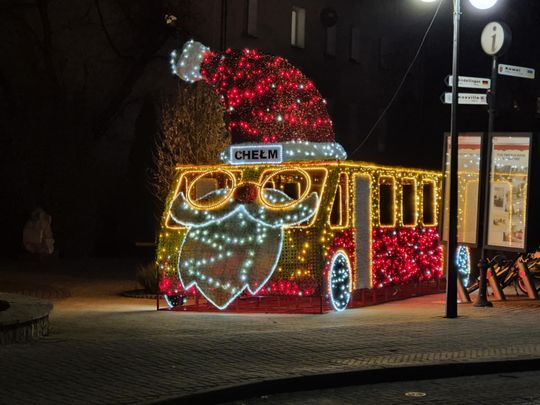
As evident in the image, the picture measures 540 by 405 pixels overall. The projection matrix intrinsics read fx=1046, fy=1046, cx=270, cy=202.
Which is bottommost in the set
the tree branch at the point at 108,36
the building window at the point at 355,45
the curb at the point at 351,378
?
the curb at the point at 351,378

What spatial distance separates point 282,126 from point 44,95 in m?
12.2

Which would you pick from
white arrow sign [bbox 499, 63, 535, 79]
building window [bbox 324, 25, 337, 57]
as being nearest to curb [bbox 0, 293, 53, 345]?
white arrow sign [bbox 499, 63, 535, 79]

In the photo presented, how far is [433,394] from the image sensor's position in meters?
9.96

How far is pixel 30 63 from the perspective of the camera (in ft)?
97.8

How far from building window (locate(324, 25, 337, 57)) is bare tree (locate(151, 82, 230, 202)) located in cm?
1242

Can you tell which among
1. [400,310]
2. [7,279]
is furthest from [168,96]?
[400,310]

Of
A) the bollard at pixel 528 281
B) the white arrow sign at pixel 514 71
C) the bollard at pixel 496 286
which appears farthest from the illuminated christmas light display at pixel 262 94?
the bollard at pixel 528 281

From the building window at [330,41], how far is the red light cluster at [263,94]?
19163 mm

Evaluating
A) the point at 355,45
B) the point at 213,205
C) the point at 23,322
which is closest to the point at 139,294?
the point at 213,205

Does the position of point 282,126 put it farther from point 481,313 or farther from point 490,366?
point 490,366

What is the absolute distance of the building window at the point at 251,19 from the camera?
33.2 m

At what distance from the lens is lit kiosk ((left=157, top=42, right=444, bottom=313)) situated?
643 inches

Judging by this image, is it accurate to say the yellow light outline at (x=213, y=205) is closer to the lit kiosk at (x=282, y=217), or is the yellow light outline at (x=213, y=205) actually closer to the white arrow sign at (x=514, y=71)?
the lit kiosk at (x=282, y=217)

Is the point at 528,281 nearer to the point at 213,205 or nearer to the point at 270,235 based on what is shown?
the point at 270,235
